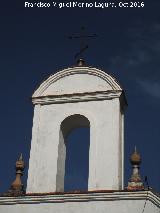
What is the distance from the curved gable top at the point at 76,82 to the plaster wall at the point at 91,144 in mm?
371

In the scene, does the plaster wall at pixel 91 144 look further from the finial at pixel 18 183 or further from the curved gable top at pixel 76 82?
the curved gable top at pixel 76 82

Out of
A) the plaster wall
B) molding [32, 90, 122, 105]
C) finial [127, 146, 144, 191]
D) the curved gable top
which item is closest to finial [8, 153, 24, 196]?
the plaster wall

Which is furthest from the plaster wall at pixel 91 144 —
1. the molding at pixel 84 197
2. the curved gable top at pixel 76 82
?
the molding at pixel 84 197

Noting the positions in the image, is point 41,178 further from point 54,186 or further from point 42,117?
point 42,117

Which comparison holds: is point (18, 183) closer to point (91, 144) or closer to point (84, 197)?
point (84, 197)

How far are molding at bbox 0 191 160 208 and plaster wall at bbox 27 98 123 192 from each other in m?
0.50

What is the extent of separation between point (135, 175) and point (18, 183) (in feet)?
9.35

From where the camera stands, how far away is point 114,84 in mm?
15602

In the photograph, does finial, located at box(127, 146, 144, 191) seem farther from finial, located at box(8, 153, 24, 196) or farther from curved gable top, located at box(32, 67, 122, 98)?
finial, located at box(8, 153, 24, 196)

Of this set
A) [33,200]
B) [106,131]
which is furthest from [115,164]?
[33,200]

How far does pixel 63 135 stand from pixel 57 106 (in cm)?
78

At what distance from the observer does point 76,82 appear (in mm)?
16078

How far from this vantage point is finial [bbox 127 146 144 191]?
46.1 ft

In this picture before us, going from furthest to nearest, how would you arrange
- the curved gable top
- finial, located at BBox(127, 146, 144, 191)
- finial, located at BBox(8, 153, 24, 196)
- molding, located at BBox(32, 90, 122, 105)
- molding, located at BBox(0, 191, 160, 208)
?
the curved gable top, molding, located at BBox(32, 90, 122, 105), finial, located at BBox(8, 153, 24, 196), finial, located at BBox(127, 146, 144, 191), molding, located at BBox(0, 191, 160, 208)
